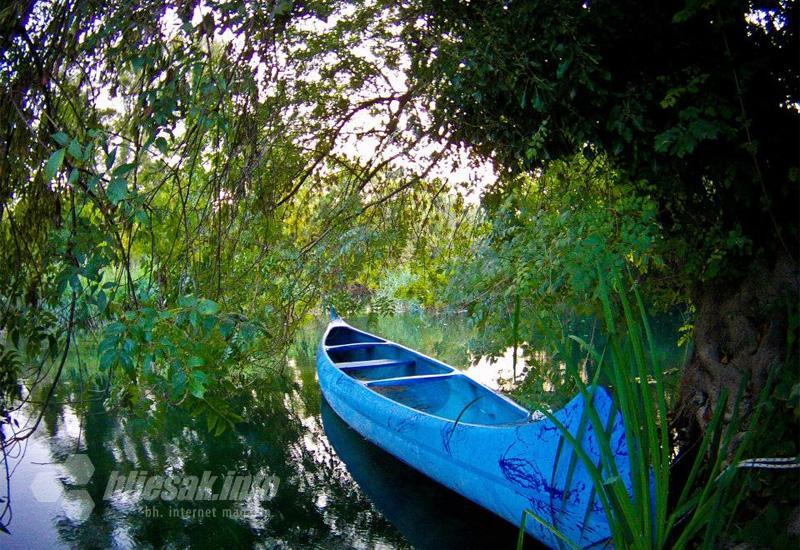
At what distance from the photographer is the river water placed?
9.81ft

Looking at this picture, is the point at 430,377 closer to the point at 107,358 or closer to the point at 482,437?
the point at 482,437

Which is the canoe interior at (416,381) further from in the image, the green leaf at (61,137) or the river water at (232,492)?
the green leaf at (61,137)

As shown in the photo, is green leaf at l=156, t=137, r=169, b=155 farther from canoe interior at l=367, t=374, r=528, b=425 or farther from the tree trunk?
canoe interior at l=367, t=374, r=528, b=425

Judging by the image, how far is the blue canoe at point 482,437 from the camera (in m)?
2.24

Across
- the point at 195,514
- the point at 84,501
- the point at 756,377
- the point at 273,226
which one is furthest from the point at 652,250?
the point at 84,501

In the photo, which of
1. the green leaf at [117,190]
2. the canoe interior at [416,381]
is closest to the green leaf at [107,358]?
the green leaf at [117,190]

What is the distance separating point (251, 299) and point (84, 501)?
53.8 inches

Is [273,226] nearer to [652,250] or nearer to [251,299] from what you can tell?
[251,299]

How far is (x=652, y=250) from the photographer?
2.68 metres

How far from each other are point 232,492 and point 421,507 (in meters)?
1.06

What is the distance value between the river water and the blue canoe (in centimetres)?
19

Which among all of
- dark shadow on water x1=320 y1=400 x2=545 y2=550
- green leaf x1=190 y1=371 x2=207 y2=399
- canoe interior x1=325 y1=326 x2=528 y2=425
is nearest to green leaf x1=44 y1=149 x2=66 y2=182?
green leaf x1=190 y1=371 x2=207 y2=399

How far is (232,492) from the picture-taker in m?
3.53

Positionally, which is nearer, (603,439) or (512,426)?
(603,439)
